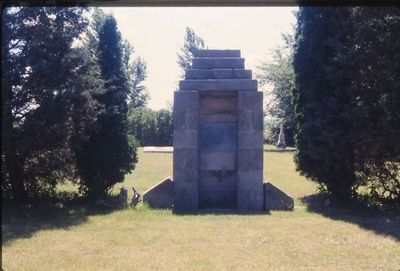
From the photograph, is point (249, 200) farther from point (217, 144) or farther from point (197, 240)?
point (197, 240)

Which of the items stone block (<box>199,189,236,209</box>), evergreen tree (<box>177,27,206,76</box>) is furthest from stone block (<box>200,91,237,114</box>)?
evergreen tree (<box>177,27,206,76</box>)

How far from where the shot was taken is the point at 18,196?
10594 millimetres

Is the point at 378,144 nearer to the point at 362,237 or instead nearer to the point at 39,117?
the point at 362,237

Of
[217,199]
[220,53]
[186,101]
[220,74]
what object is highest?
[220,53]

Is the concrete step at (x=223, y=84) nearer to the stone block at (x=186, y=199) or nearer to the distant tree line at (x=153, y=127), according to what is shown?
the stone block at (x=186, y=199)

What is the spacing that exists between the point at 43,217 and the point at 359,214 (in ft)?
21.5

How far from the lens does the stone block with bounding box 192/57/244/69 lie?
414 inches

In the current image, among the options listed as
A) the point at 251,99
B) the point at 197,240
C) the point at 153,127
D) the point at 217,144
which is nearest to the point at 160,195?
the point at 217,144

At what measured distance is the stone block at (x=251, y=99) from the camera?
1030 cm

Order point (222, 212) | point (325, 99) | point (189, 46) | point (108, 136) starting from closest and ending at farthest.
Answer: point (222, 212) → point (325, 99) → point (108, 136) → point (189, 46)

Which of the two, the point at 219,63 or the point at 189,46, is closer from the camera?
the point at 219,63

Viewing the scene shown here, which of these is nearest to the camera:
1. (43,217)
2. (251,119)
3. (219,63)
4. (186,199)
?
(43,217)

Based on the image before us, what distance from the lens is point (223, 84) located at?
1024 cm

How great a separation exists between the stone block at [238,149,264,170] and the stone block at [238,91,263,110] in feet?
3.26
